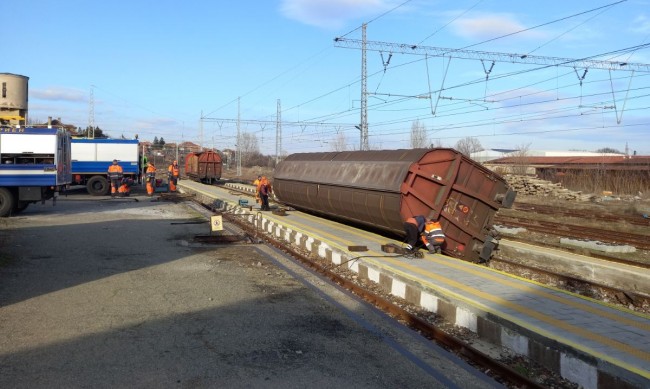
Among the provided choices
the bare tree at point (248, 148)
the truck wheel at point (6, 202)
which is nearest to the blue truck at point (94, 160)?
the truck wheel at point (6, 202)

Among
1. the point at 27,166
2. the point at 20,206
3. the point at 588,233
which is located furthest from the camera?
the point at 20,206

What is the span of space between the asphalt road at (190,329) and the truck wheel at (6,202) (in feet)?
20.6

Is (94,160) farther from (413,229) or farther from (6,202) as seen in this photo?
(413,229)

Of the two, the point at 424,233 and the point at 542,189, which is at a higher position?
the point at 542,189

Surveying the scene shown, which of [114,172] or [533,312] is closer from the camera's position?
[533,312]

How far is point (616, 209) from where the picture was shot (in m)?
26.7

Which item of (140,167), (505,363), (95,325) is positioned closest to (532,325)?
(505,363)

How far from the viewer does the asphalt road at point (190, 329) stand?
469 centimetres

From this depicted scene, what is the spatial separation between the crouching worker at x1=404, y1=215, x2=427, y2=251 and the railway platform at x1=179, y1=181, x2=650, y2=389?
14.0 inches

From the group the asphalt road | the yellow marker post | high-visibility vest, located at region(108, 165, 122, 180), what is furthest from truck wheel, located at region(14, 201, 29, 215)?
high-visibility vest, located at region(108, 165, 122, 180)

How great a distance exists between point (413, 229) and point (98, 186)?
22.7 meters

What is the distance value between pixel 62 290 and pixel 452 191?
777 cm

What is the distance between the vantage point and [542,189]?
115ft

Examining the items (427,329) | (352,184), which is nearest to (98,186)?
(352,184)
